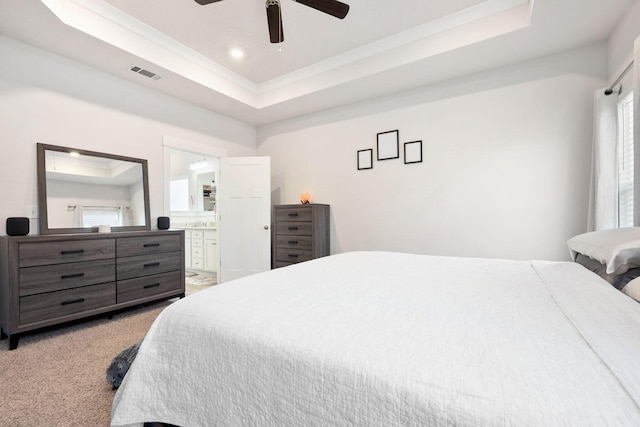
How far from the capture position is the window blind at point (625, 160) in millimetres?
2189

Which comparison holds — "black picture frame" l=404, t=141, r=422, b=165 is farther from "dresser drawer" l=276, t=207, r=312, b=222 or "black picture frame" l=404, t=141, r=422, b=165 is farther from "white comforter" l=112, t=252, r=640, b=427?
"white comforter" l=112, t=252, r=640, b=427

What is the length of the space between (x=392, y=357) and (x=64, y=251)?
2.95 metres

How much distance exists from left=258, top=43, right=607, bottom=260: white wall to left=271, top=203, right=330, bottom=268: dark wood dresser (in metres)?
0.27

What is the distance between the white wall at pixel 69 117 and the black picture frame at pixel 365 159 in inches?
90.1

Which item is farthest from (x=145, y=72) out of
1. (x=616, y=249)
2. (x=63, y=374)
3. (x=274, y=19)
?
(x=616, y=249)

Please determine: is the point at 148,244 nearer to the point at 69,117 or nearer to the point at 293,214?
the point at 69,117

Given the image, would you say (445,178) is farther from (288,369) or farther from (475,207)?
(288,369)

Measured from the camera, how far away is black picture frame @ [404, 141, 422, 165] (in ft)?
11.1

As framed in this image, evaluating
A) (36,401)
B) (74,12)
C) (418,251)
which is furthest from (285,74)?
(36,401)

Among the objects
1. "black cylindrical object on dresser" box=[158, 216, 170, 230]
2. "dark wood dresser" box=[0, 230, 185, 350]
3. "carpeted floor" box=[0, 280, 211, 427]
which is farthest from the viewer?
"black cylindrical object on dresser" box=[158, 216, 170, 230]

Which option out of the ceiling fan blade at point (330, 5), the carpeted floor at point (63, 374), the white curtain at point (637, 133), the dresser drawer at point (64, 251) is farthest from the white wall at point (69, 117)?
the white curtain at point (637, 133)

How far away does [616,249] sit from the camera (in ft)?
3.89

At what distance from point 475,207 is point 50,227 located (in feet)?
13.8

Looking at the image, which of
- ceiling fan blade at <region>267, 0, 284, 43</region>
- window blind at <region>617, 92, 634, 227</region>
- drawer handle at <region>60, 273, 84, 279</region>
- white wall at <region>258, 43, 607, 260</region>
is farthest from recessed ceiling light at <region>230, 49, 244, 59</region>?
window blind at <region>617, 92, 634, 227</region>
